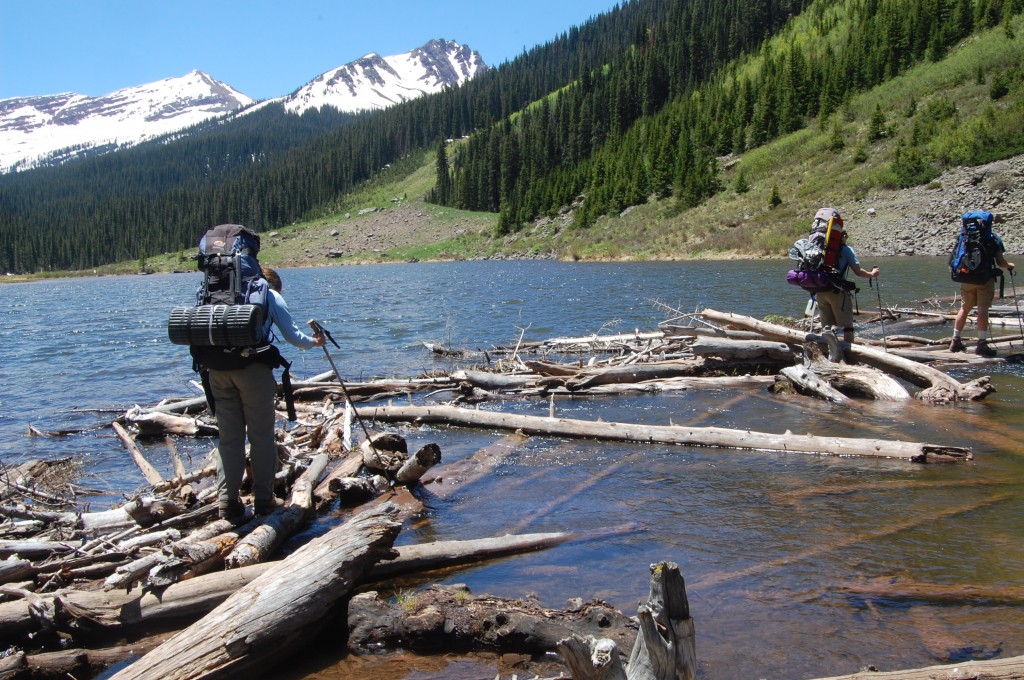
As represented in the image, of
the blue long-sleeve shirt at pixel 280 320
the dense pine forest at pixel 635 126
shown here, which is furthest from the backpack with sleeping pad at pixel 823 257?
the dense pine forest at pixel 635 126

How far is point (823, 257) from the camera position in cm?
1157

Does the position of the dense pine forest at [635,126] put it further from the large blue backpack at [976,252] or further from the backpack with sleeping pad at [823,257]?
the backpack with sleeping pad at [823,257]

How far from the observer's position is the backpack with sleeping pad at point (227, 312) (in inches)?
237

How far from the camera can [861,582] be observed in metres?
5.27

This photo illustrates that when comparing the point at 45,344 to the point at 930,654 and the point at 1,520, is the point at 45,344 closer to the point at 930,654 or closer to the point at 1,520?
the point at 1,520

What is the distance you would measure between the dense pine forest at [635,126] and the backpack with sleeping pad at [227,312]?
57.9 meters

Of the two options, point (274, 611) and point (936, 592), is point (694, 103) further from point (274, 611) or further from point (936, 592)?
point (274, 611)

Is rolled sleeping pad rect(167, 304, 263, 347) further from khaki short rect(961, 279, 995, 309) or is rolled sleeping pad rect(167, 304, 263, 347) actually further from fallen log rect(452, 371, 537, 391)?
khaki short rect(961, 279, 995, 309)

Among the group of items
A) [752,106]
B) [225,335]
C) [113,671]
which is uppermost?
[752,106]

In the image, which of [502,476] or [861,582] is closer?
[861,582]

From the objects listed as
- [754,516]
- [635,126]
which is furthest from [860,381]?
[635,126]

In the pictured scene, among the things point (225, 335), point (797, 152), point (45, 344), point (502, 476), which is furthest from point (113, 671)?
point (797, 152)

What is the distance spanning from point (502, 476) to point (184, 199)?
8100 inches

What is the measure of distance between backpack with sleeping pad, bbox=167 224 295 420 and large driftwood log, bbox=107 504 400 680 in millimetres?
1989
